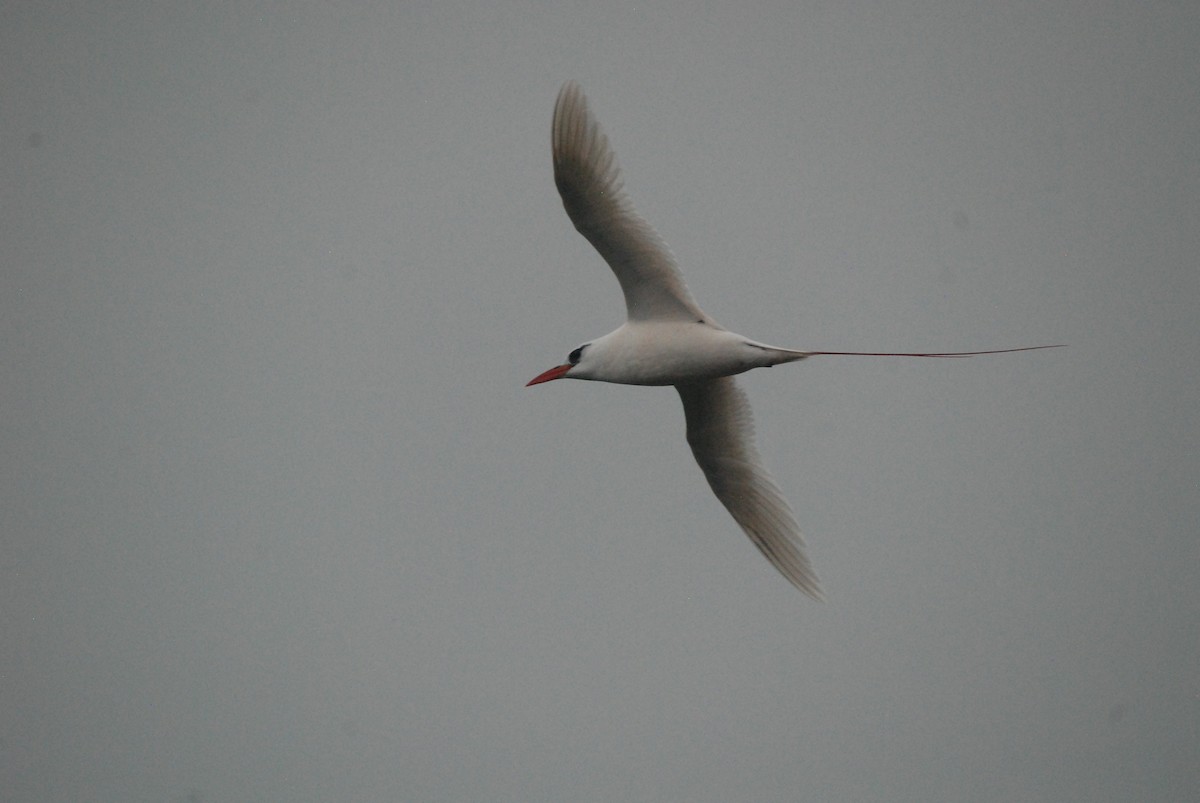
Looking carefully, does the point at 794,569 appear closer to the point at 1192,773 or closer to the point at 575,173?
the point at 575,173

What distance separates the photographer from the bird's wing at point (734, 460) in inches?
Result: 346

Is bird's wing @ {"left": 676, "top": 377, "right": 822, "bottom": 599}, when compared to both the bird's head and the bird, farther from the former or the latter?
the bird's head

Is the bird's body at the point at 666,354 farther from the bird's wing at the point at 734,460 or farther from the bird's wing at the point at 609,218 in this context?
the bird's wing at the point at 734,460

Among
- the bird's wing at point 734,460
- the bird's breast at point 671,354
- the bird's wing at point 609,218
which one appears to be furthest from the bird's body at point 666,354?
the bird's wing at point 734,460

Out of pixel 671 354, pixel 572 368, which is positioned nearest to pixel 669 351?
pixel 671 354

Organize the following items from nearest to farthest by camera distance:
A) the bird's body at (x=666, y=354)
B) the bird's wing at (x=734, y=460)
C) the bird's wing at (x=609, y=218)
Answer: the bird's wing at (x=609, y=218), the bird's body at (x=666, y=354), the bird's wing at (x=734, y=460)

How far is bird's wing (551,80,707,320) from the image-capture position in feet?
24.2

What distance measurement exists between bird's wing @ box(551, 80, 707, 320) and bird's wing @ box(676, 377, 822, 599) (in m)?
1.00

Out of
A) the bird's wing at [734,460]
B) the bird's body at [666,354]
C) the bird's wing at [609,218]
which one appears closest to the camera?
the bird's wing at [609,218]

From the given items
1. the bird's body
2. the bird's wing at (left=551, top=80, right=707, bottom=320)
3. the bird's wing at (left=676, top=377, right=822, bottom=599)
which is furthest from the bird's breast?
the bird's wing at (left=676, top=377, right=822, bottom=599)

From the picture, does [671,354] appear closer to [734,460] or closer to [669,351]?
[669,351]

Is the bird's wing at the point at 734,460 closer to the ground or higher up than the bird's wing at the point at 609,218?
closer to the ground

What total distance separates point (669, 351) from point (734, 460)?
1464 mm

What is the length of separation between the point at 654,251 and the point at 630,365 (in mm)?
898
